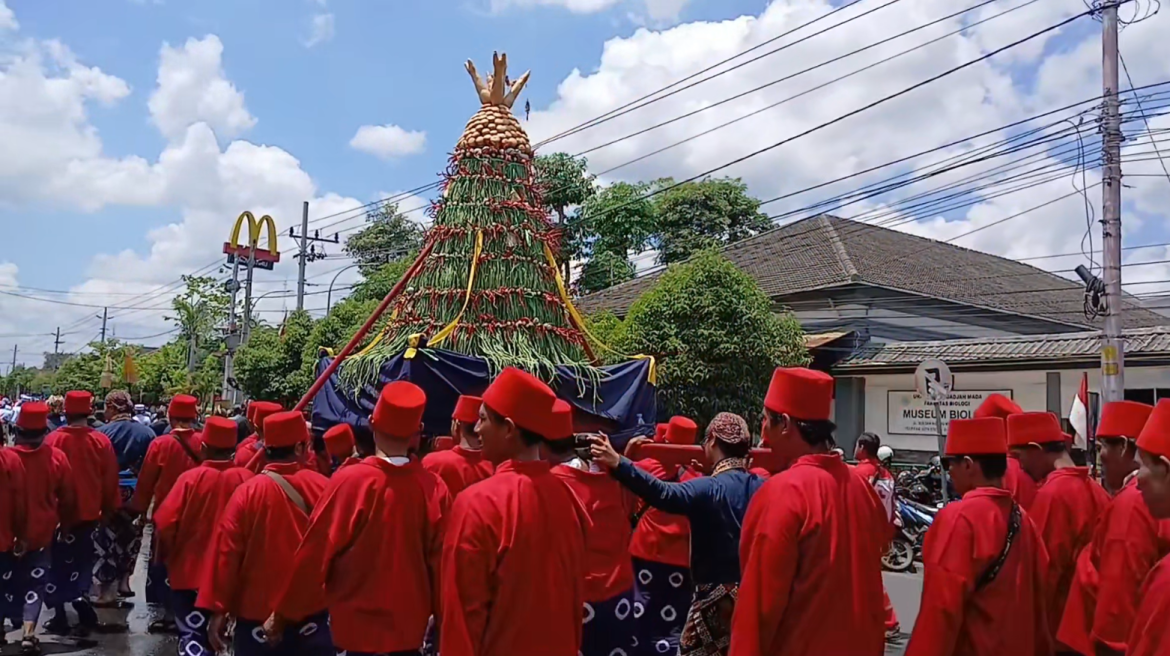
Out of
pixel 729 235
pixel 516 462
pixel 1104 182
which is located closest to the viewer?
pixel 516 462

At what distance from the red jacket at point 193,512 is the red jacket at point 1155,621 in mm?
4814

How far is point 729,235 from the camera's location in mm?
32625

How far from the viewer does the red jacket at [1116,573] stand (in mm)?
3542

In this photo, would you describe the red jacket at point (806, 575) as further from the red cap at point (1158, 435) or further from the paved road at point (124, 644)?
the paved road at point (124, 644)

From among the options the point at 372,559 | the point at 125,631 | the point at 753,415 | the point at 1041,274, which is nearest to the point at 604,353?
the point at 125,631

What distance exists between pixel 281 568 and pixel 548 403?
6.49 feet

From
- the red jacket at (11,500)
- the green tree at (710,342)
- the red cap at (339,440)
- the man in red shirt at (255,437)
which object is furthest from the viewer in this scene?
the green tree at (710,342)

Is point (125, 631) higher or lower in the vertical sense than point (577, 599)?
lower

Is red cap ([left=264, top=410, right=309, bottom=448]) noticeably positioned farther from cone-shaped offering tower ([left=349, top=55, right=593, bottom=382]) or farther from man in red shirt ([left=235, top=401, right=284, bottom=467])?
cone-shaped offering tower ([left=349, top=55, right=593, bottom=382])

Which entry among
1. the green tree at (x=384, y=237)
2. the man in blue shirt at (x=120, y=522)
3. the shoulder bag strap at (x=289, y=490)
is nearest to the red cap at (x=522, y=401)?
the shoulder bag strap at (x=289, y=490)

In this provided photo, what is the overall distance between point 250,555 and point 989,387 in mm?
17743

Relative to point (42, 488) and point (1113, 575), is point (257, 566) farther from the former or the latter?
point (1113, 575)

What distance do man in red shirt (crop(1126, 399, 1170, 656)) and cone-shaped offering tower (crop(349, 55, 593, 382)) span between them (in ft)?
17.8

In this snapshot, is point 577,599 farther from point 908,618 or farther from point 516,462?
point 908,618
